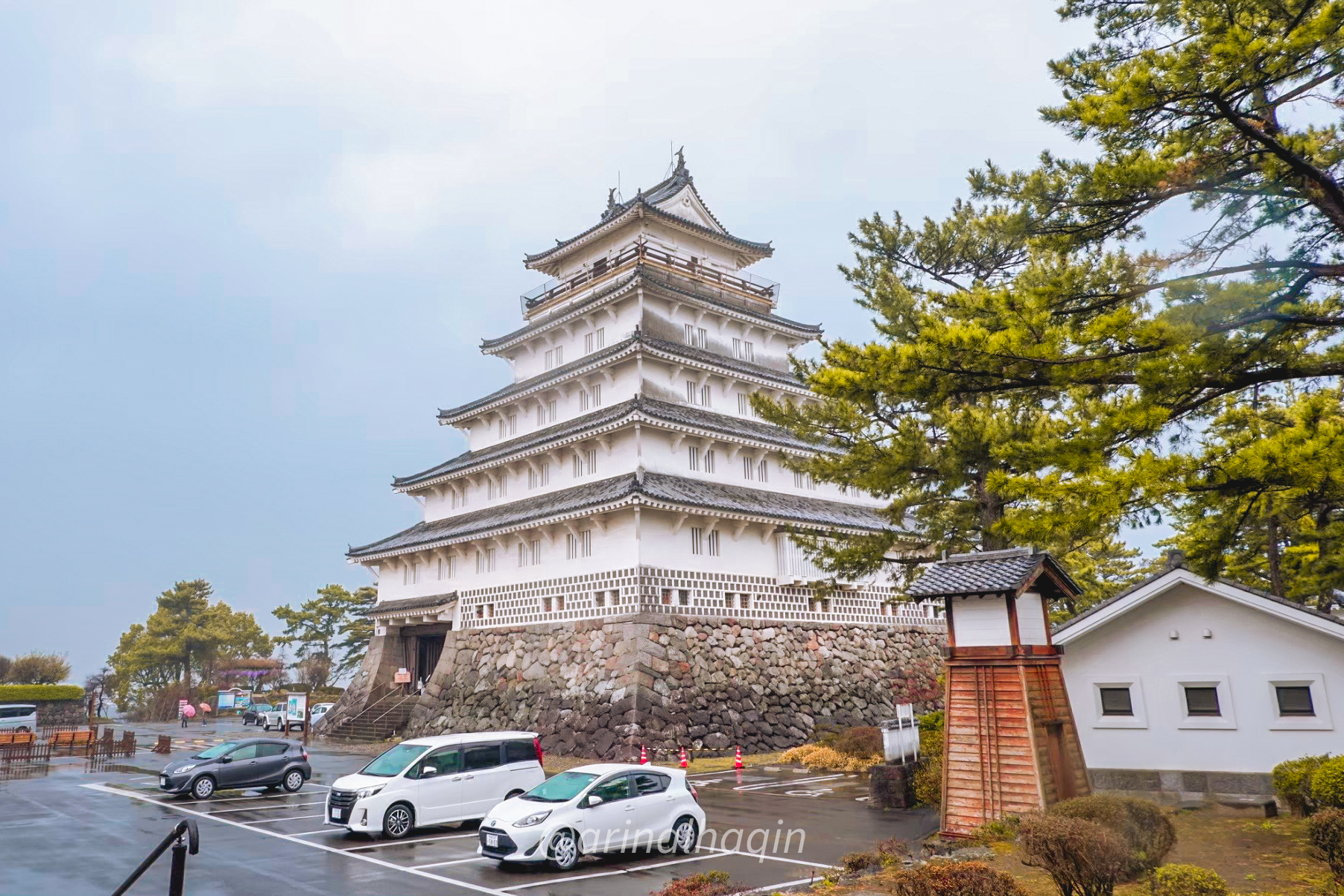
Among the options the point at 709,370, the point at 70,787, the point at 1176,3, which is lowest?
the point at 70,787

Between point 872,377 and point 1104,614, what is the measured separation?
8.77m

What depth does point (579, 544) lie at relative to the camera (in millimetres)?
29203

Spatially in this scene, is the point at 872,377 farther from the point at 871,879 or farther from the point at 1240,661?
the point at 1240,661

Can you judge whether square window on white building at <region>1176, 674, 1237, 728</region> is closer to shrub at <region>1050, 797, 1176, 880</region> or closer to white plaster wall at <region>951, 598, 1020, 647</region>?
white plaster wall at <region>951, 598, 1020, 647</region>

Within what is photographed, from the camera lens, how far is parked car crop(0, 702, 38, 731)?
4469 cm

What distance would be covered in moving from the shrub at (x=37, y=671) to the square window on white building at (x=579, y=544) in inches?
2295

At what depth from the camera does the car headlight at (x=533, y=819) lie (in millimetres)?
12383

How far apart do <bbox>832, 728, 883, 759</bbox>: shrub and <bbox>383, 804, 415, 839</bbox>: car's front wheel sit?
13.1 m

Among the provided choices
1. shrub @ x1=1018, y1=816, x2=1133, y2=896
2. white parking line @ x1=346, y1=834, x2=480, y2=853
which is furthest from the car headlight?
shrub @ x1=1018, y1=816, x2=1133, y2=896

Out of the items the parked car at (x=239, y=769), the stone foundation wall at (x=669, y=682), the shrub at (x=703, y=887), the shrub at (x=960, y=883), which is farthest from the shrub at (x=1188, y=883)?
the parked car at (x=239, y=769)

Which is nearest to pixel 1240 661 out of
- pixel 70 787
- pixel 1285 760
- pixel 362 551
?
pixel 1285 760

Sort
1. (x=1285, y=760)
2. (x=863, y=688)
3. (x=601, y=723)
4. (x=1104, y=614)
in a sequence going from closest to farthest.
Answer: (x=1285, y=760), (x=1104, y=614), (x=601, y=723), (x=863, y=688)

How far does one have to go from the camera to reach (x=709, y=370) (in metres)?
32.6

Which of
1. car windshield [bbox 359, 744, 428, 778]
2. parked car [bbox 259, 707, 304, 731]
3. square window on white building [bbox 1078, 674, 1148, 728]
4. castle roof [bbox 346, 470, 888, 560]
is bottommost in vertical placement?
parked car [bbox 259, 707, 304, 731]
